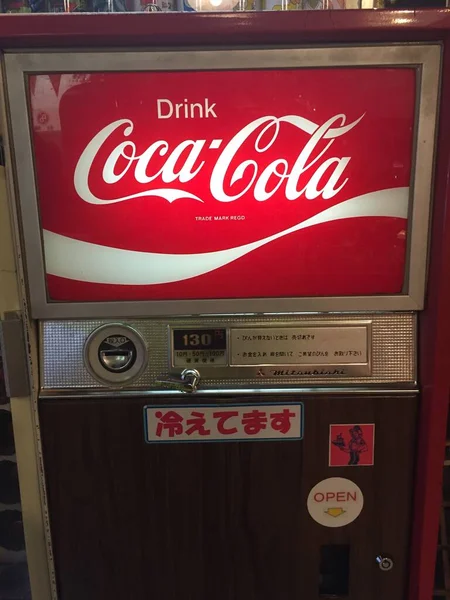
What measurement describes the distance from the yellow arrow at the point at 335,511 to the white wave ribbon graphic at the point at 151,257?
0.66 m

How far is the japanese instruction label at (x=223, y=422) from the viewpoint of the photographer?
1168 millimetres

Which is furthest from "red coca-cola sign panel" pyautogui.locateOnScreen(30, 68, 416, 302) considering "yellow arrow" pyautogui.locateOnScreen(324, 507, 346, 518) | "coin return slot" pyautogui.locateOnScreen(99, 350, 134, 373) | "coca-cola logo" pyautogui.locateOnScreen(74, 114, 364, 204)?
"yellow arrow" pyautogui.locateOnScreen(324, 507, 346, 518)

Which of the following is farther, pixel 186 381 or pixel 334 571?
pixel 334 571

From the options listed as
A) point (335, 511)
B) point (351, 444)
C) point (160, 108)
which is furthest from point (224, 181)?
point (335, 511)

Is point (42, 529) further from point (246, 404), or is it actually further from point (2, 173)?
point (2, 173)

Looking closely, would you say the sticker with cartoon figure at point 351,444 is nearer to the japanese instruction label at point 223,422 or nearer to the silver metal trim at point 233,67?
the japanese instruction label at point 223,422

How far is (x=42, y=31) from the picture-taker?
98 centimetres

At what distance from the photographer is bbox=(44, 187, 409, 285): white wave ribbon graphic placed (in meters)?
1.12

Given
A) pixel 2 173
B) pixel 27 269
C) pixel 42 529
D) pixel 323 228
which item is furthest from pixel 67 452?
pixel 323 228

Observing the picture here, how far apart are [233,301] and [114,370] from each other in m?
0.33

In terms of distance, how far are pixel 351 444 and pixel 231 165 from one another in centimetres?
71

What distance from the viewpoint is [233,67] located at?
1045 millimetres

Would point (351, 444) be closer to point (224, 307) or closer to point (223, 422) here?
point (223, 422)

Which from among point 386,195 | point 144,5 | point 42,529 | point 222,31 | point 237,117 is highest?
point 144,5
